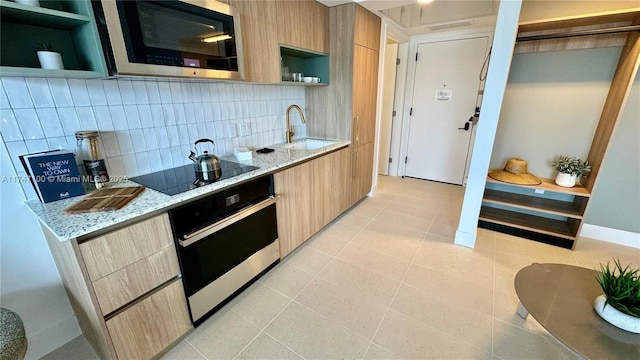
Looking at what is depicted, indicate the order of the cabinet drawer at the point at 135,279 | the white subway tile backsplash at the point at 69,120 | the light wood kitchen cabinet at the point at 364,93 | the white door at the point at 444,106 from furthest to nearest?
the white door at the point at 444,106 < the light wood kitchen cabinet at the point at 364,93 < the white subway tile backsplash at the point at 69,120 < the cabinet drawer at the point at 135,279

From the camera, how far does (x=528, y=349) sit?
1.42 metres

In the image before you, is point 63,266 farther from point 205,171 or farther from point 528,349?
point 528,349

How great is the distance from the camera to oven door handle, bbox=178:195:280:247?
1.34m

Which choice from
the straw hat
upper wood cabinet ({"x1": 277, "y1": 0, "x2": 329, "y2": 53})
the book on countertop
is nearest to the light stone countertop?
the book on countertop

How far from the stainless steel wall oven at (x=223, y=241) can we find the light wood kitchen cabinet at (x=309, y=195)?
130 mm

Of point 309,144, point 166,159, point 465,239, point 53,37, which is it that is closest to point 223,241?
point 166,159

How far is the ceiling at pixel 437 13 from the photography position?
2.52 m

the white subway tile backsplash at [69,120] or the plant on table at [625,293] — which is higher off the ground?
the white subway tile backsplash at [69,120]

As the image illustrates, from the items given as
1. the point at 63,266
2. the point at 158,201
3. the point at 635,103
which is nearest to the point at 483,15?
the point at 635,103

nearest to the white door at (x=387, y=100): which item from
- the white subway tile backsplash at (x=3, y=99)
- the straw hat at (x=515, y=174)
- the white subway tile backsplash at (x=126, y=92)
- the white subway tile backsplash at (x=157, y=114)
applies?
the straw hat at (x=515, y=174)

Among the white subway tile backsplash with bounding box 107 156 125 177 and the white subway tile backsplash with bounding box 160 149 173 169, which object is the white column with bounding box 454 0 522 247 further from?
the white subway tile backsplash with bounding box 107 156 125 177

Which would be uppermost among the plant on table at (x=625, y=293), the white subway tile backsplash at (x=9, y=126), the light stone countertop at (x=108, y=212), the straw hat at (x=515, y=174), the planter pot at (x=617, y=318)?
the white subway tile backsplash at (x=9, y=126)

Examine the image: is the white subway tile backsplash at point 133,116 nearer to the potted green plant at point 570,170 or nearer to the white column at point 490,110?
the white column at point 490,110

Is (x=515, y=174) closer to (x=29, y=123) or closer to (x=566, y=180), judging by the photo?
(x=566, y=180)
